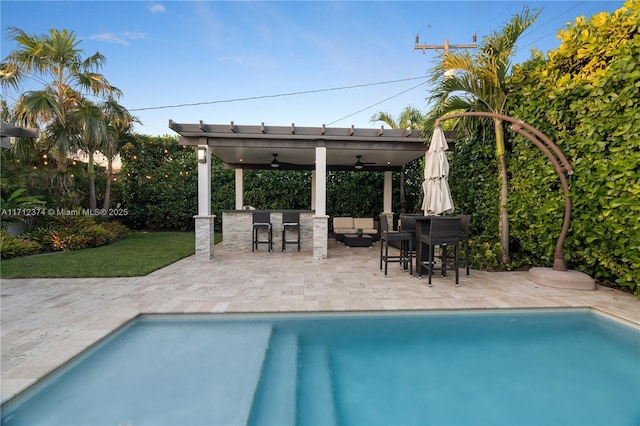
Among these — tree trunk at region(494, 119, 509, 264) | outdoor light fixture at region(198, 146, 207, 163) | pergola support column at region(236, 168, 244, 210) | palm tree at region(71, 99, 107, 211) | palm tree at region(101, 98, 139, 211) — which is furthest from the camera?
pergola support column at region(236, 168, 244, 210)

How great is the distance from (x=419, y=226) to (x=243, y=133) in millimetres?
4695

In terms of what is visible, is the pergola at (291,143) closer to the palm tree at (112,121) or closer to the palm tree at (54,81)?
the palm tree at (112,121)

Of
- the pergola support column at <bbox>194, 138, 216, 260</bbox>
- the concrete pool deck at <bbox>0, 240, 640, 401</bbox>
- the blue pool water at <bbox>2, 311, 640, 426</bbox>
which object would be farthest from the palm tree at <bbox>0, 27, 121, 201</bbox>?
the blue pool water at <bbox>2, 311, 640, 426</bbox>

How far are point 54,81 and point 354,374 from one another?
12.1 meters

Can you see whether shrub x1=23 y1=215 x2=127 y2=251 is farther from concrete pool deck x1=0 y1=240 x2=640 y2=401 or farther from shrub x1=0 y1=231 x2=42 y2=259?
concrete pool deck x1=0 y1=240 x2=640 y2=401

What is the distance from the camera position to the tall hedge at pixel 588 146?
404 cm

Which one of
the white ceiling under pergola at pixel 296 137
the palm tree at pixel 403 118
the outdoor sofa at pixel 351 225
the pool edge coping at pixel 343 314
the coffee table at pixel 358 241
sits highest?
the palm tree at pixel 403 118

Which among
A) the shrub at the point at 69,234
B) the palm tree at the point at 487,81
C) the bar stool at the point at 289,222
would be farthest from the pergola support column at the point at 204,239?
the palm tree at the point at 487,81

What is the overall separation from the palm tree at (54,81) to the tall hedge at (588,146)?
11904mm

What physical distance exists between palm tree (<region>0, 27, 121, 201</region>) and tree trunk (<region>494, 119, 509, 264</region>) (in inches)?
459

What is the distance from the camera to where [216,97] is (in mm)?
14609

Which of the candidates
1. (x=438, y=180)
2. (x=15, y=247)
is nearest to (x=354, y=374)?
(x=438, y=180)

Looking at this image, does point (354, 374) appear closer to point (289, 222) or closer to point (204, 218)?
point (204, 218)

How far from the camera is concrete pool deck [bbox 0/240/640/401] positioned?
290 centimetres
